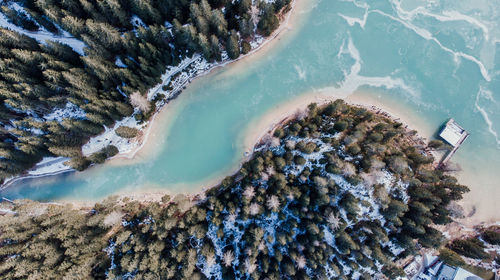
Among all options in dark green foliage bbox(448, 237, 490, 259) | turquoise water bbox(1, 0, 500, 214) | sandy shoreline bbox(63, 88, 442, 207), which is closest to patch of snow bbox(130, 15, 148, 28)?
turquoise water bbox(1, 0, 500, 214)

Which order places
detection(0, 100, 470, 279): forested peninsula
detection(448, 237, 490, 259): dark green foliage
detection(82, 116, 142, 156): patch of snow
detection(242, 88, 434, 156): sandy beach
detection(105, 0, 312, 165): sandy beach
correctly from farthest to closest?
detection(105, 0, 312, 165): sandy beach
detection(242, 88, 434, 156): sandy beach
detection(82, 116, 142, 156): patch of snow
detection(448, 237, 490, 259): dark green foliage
detection(0, 100, 470, 279): forested peninsula

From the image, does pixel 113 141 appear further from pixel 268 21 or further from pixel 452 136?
pixel 452 136

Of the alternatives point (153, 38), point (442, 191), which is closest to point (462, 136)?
point (442, 191)

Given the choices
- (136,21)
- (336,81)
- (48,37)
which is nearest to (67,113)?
(48,37)

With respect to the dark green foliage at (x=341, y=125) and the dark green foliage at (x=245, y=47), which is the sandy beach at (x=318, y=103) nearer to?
the dark green foliage at (x=341, y=125)

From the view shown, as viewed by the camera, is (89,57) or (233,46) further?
(233,46)

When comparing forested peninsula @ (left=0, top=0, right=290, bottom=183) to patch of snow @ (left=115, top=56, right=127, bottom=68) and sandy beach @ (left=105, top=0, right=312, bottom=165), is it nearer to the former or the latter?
patch of snow @ (left=115, top=56, right=127, bottom=68)

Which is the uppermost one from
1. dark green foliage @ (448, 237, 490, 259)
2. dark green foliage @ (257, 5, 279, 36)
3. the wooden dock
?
dark green foliage @ (257, 5, 279, 36)

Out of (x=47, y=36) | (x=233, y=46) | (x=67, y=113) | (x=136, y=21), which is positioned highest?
(x=47, y=36)
